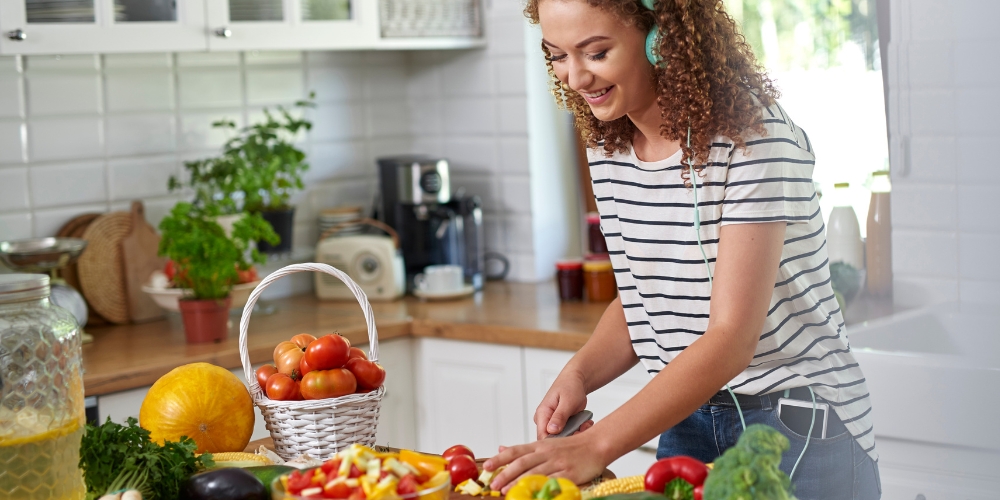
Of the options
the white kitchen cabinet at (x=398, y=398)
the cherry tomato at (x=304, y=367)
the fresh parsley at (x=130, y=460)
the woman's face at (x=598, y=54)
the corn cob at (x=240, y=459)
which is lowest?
the white kitchen cabinet at (x=398, y=398)

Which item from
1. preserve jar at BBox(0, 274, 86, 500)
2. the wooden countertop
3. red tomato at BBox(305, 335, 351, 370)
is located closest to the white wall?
the wooden countertop

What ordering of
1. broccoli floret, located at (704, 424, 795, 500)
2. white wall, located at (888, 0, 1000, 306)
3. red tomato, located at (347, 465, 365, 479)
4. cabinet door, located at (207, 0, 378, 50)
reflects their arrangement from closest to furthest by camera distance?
broccoli floret, located at (704, 424, 795, 500) → red tomato, located at (347, 465, 365, 479) → white wall, located at (888, 0, 1000, 306) → cabinet door, located at (207, 0, 378, 50)

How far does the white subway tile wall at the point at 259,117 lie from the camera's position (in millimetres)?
2604

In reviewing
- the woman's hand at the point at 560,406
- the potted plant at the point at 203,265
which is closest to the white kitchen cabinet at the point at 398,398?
the potted plant at the point at 203,265

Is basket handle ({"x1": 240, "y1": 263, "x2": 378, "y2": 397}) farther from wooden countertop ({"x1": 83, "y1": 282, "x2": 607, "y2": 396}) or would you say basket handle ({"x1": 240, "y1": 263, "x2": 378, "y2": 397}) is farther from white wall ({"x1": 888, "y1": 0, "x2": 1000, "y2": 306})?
white wall ({"x1": 888, "y1": 0, "x2": 1000, "y2": 306})

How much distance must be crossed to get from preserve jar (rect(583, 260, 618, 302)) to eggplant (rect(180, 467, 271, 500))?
1.70m

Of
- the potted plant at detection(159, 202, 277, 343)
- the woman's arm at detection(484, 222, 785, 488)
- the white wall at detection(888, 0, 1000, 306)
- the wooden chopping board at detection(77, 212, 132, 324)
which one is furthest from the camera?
the wooden chopping board at detection(77, 212, 132, 324)

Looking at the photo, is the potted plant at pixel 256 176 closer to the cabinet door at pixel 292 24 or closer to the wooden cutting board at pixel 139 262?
the wooden cutting board at pixel 139 262

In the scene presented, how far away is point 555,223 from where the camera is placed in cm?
320

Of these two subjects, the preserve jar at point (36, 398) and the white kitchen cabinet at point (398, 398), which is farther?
the white kitchen cabinet at point (398, 398)

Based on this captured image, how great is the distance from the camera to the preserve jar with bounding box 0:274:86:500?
1152 millimetres

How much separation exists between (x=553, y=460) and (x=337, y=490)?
28cm

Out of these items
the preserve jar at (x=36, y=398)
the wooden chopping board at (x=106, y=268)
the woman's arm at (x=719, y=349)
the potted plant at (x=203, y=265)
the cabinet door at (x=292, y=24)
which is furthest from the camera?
the wooden chopping board at (x=106, y=268)

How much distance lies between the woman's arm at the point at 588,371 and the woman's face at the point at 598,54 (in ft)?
1.23
